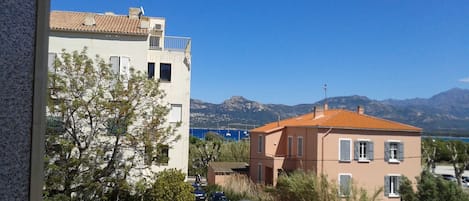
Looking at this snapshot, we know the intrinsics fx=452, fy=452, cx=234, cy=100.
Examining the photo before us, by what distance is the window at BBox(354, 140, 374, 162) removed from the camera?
25703mm

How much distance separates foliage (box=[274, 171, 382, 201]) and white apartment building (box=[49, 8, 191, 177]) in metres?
4.70

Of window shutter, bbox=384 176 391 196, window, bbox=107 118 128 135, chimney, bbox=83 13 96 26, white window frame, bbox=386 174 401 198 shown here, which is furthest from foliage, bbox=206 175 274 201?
chimney, bbox=83 13 96 26

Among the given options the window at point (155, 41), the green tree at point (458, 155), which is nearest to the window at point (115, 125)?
the window at point (155, 41)

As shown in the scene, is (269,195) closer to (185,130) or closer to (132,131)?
(185,130)

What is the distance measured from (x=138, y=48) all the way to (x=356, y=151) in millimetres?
13827

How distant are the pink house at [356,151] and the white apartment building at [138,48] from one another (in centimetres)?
855

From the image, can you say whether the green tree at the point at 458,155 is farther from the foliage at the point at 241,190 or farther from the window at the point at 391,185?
the foliage at the point at 241,190

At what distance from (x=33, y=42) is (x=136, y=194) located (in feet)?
45.7

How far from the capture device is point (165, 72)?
818 inches

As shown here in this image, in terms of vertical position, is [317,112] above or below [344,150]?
above

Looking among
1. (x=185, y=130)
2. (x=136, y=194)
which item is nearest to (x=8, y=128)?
(x=136, y=194)

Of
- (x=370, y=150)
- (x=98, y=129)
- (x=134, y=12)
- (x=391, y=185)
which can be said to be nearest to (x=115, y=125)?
(x=98, y=129)

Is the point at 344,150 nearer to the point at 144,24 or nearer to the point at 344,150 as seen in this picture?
the point at 344,150

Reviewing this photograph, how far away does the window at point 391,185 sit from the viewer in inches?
998
